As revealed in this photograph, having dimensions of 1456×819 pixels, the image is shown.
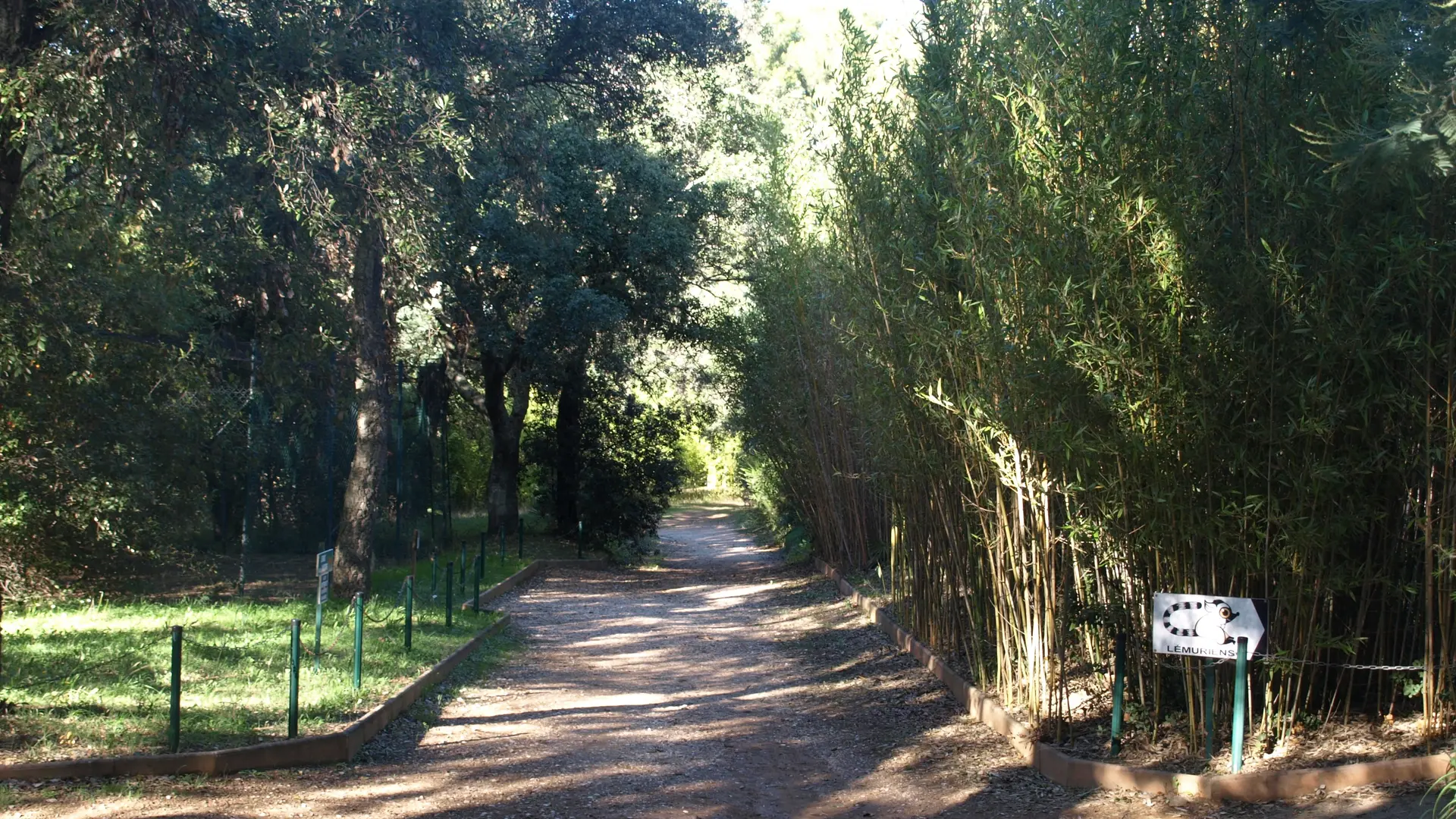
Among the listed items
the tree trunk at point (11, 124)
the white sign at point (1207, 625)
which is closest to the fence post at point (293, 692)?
the tree trunk at point (11, 124)

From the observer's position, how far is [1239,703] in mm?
5660

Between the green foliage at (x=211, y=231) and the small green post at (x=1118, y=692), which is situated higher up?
the green foliage at (x=211, y=231)

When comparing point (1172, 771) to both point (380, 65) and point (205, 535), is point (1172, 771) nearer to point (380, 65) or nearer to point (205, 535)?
point (380, 65)

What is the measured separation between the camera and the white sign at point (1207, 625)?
5793 millimetres

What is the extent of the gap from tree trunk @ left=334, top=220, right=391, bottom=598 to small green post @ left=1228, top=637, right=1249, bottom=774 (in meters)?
9.36

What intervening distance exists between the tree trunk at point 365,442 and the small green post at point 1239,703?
9.36m

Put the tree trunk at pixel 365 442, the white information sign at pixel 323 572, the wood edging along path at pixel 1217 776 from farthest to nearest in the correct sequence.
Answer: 1. the tree trunk at pixel 365 442
2. the white information sign at pixel 323 572
3. the wood edging along path at pixel 1217 776

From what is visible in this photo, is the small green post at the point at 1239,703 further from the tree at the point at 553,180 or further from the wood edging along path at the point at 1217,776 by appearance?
the tree at the point at 553,180

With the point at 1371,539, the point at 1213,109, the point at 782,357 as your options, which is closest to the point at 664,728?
the point at 1371,539

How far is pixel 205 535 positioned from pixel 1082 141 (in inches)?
506

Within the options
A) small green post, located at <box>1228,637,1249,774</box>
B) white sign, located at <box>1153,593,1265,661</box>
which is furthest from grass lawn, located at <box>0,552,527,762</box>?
small green post, located at <box>1228,637,1249,774</box>

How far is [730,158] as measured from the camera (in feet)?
90.1

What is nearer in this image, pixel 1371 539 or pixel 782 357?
pixel 1371 539

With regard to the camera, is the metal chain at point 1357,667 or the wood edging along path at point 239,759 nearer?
the metal chain at point 1357,667
